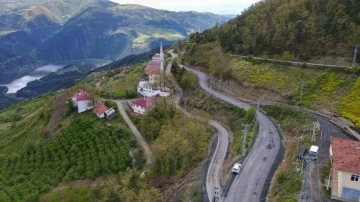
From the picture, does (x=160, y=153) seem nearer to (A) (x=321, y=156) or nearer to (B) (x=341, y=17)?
(A) (x=321, y=156)

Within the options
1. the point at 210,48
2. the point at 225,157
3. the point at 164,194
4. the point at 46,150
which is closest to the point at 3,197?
the point at 46,150

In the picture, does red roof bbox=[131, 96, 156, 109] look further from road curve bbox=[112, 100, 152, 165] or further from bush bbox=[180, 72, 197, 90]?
bush bbox=[180, 72, 197, 90]

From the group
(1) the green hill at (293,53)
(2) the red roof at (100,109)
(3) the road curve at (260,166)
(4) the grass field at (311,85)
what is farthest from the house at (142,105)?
(3) the road curve at (260,166)

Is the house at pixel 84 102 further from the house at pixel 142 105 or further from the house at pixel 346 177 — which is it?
the house at pixel 346 177

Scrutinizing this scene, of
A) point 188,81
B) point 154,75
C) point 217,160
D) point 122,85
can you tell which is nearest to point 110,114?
point 154,75

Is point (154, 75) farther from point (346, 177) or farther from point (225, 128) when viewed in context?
point (346, 177)

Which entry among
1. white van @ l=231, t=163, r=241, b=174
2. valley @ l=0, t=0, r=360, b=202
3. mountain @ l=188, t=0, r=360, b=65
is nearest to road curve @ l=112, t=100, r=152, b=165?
valley @ l=0, t=0, r=360, b=202
